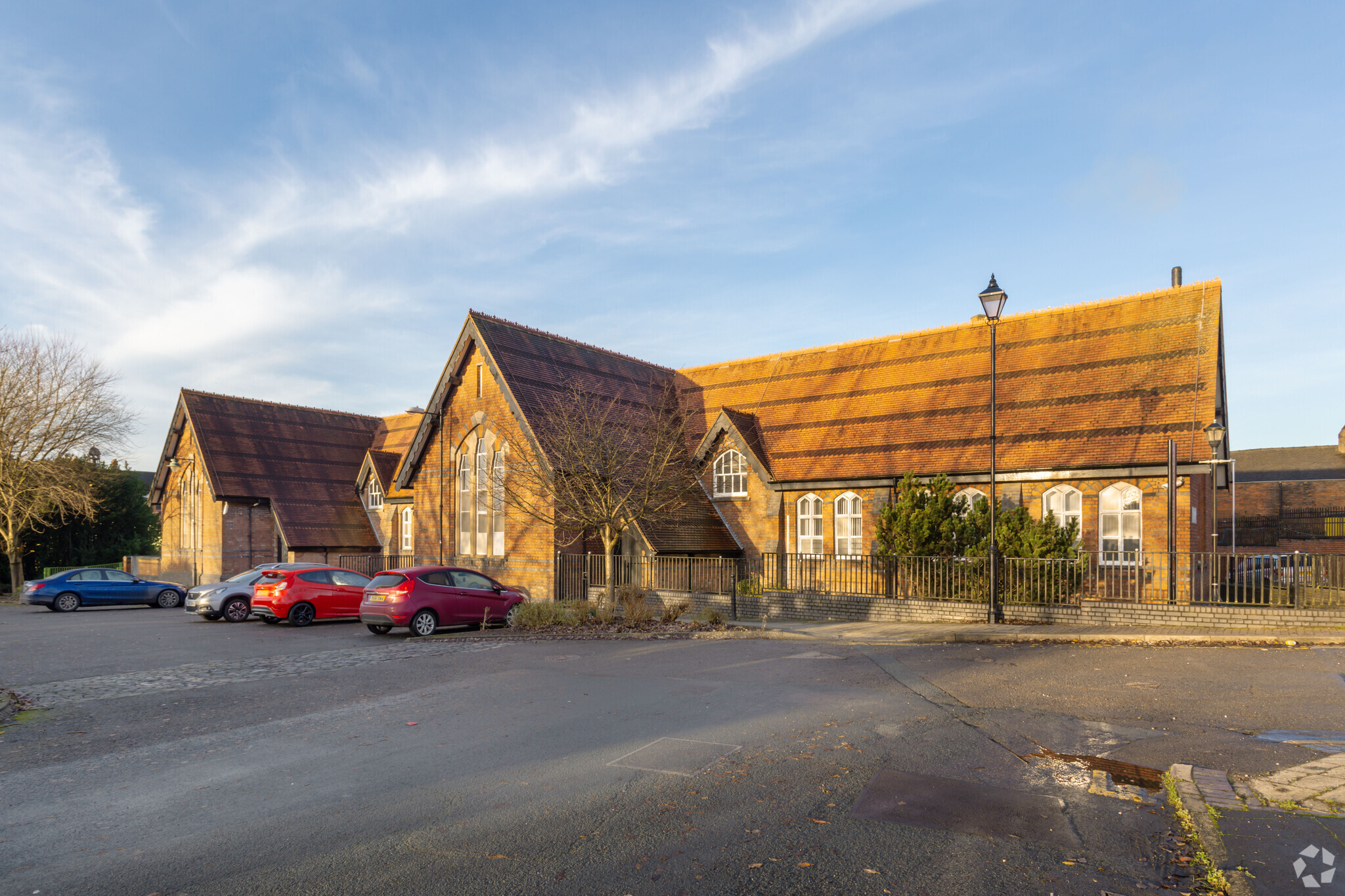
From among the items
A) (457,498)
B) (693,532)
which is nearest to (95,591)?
(457,498)

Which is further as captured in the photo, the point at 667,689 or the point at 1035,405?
the point at 1035,405

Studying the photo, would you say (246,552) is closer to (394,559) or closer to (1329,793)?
(394,559)

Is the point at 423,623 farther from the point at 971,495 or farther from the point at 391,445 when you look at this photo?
the point at 391,445

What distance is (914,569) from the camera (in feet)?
67.7

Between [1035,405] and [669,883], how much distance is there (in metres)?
22.3

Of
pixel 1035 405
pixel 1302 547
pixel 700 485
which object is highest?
pixel 1035 405

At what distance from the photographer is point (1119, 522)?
21.1 metres

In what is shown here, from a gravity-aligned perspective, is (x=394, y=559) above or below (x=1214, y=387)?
below

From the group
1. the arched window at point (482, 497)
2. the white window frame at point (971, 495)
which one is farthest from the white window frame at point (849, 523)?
the arched window at point (482, 497)

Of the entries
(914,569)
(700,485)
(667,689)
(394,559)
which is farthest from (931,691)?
(394,559)

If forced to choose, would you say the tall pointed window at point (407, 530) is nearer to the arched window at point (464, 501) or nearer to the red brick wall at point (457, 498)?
the red brick wall at point (457, 498)

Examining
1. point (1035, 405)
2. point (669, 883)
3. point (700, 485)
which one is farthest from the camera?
point (700, 485)

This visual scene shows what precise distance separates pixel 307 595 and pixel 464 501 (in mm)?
8428

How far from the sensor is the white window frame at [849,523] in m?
25.1
